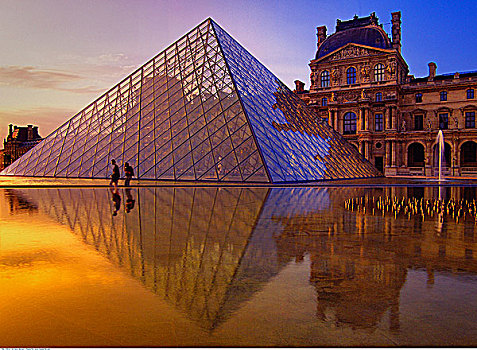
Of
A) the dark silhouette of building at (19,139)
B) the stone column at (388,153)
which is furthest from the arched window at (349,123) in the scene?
the dark silhouette of building at (19,139)

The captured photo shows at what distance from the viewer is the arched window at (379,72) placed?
178 feet

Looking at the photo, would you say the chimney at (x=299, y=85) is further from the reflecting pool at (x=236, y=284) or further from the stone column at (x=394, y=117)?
the reflecting pool at (x=236, y=284)

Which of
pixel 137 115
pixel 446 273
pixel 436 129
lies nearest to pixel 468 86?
pixel 436 129

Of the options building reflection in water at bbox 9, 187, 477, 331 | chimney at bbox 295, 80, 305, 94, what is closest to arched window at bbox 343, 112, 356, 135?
chimney at bbox 295, 80, 305, 94

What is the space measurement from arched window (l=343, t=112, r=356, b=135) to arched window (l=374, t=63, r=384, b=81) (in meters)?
5.86

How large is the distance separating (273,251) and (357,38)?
187ft

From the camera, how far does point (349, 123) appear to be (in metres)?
57.5

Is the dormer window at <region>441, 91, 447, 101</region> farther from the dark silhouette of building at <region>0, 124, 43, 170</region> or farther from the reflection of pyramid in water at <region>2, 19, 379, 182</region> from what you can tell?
the dark silhouette of building at <region>0, 124, 43, 170</region>

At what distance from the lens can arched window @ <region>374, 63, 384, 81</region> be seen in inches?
2142

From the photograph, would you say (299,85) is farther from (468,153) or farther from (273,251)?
(273,251)

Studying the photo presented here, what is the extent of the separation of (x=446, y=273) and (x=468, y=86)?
55.3 meters

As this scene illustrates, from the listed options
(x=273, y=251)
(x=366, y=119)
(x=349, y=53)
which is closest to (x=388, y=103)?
(x=366, y=119)

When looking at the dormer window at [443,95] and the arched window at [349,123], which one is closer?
the dormer window at [443,95]

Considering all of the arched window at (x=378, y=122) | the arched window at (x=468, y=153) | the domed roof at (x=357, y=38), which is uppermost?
the domed roof at (x=357, y=38)
